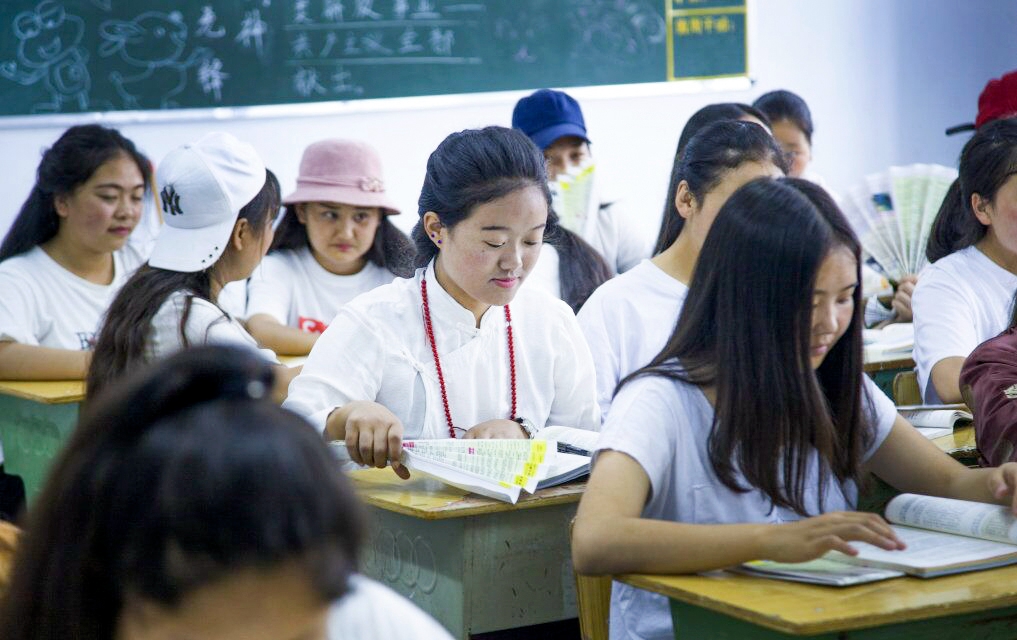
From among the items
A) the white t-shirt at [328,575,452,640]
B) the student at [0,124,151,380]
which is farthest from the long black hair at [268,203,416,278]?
the white t-shirt at [328,575,452,640]

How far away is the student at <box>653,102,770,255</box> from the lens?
8.67 feet

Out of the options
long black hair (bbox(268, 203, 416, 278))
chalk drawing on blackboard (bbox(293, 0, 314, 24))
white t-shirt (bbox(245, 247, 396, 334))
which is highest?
chalk drawing on blackboard (bbox(293, 0, 314, 24))

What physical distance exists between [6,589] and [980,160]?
256cm

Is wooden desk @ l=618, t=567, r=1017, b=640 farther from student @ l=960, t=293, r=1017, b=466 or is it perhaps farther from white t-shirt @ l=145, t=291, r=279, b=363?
white t-shirt @ l=145, t=291, r=279, b=363

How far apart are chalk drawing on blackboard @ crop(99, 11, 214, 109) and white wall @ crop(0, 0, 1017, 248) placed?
57 centimetres

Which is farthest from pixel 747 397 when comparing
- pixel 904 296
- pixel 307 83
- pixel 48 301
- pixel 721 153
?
pixel 307 83

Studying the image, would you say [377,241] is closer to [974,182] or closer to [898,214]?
[898,214]

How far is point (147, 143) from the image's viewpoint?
471cm

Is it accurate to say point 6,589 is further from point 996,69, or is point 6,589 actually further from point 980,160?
point 996,69

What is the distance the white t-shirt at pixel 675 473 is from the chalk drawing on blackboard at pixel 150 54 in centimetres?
358

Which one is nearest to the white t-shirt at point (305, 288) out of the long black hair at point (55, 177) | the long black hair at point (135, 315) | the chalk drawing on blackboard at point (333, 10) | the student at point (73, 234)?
the student at point (73, 234)

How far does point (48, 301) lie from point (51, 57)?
1.54 m

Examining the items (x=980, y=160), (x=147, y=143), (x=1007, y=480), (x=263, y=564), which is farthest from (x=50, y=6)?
(x=263, y=564)

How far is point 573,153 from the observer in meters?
4.15
